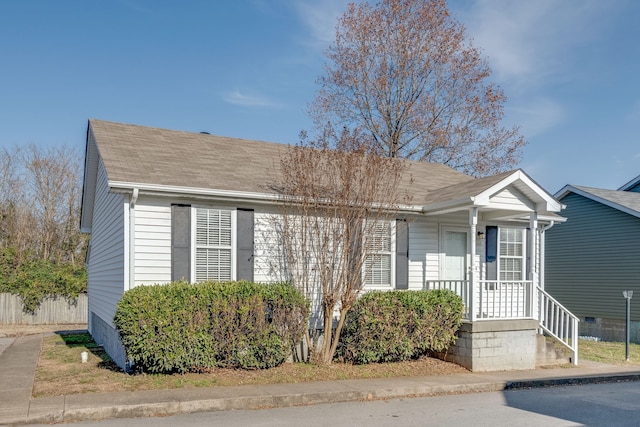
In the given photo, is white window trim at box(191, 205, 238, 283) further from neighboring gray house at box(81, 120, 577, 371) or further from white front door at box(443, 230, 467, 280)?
white front door at box(443, 230, 467, 280)

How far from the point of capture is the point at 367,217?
10711 millimetres

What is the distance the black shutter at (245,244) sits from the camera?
10.5m

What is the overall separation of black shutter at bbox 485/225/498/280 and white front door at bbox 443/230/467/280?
1.97 ft

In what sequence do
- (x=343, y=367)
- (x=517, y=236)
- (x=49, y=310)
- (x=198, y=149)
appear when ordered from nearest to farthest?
1. (x=343, y=367)
2. (x=198, y=149)
3. (x=517, y=236)
4. (x=49, y=310)

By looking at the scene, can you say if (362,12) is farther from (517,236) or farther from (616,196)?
(517,236)

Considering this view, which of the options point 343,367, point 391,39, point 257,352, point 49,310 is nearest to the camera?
point 257,352

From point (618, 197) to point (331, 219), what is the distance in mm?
13771

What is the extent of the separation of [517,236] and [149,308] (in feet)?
Result: 29.6

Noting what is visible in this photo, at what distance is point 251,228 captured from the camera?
10.7m

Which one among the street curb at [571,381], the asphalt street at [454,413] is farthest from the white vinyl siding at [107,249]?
the street curb at [571,381]

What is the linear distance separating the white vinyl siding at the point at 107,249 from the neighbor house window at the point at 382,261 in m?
4.76

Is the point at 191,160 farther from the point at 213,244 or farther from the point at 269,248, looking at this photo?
the point at 269,248

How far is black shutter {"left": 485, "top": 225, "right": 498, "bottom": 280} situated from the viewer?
13.3 metres

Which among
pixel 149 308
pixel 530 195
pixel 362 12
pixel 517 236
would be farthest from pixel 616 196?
pixel 149 308
